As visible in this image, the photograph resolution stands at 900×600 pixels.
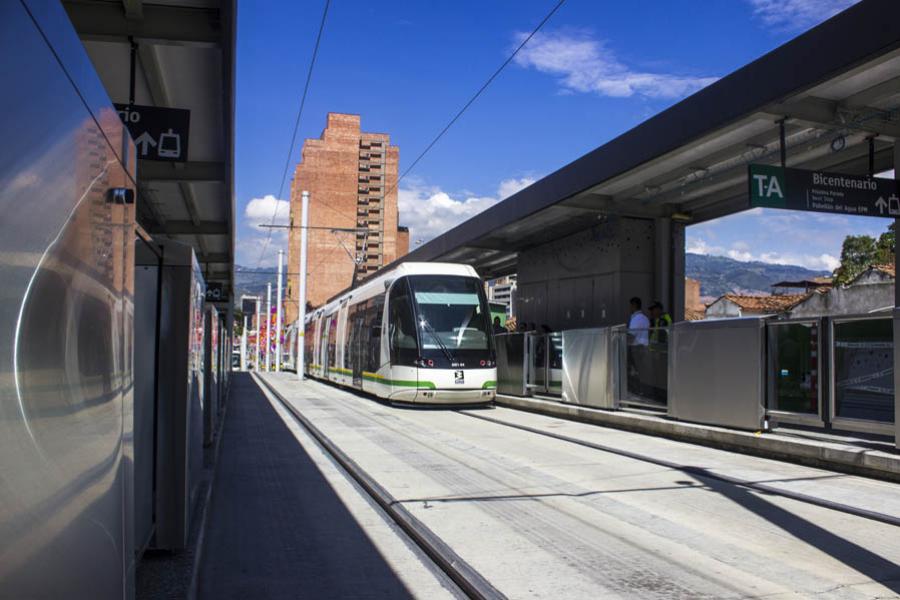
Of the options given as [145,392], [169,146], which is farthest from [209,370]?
[145,392]

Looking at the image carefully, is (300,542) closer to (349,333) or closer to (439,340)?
(439,340)

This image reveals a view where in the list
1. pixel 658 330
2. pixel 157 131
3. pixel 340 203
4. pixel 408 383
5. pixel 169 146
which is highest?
pixel 340 203

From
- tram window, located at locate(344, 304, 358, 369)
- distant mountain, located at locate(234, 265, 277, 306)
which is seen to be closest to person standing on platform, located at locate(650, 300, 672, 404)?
tram window, located at locate(344, 304, 358, 369)

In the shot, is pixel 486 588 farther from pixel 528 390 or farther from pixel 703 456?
pixel 528 390

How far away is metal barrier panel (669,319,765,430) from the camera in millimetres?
10695

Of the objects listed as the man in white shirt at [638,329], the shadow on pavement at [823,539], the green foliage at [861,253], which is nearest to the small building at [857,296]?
the green foliage at [861,253]

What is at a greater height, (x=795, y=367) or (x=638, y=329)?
(x=638, y=329)

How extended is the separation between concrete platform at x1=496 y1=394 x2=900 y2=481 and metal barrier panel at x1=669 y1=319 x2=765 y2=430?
0.23 meters

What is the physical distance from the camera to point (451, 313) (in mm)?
17781

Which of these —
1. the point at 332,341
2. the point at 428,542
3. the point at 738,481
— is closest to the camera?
the point at 428,542

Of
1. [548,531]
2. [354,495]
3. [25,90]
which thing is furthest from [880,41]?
[25,90]

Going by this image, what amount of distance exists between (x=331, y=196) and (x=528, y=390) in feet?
330

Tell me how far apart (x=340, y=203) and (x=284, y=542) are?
11242cm

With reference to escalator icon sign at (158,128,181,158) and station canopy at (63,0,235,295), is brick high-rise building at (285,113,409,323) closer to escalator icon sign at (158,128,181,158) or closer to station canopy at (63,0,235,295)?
station canopy at (63,0,235,295)
